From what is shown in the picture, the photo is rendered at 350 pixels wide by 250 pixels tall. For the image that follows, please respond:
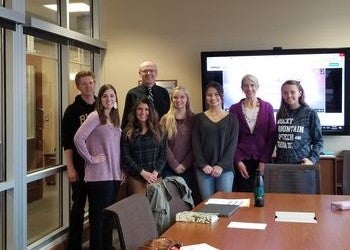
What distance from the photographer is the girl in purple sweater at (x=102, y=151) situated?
3.70 m

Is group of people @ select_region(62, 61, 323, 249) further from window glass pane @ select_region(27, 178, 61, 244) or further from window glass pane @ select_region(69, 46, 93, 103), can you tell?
window glass pane @ select_region(69, 46, 93, 103)

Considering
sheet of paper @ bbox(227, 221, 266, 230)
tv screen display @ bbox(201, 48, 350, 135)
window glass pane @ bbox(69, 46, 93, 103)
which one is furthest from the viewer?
tv screen display @ bbox(201, 48, 350, 135)

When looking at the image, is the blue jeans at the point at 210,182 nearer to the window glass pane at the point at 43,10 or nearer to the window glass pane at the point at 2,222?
the window glass pane at the point at 2,222

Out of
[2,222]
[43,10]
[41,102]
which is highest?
[43,10]

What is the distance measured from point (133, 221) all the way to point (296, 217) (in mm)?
928

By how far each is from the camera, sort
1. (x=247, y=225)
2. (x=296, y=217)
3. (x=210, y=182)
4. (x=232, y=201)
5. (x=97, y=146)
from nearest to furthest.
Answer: (x=247, y=225) → (x=296, y=217) → (x=232, y=201) → (x=97, y=146) → (x=210, y=182)

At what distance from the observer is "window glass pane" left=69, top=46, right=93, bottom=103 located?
15.1 feet

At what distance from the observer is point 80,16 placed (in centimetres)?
498

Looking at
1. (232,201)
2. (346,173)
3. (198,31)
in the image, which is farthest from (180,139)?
(198,31)

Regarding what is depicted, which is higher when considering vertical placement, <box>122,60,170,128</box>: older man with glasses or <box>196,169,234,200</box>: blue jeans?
<box>122,60,170,128</box>: older man with glasses

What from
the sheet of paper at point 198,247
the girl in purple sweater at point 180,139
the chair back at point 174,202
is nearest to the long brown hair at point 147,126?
the girl in purple sweater at point 180,139

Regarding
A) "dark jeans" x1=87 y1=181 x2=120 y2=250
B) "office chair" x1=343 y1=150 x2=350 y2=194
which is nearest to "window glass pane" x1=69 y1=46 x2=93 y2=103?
"dark jeans" x1=87 y1=181 x2=120 y2=250

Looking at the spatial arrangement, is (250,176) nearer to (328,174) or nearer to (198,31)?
(328,174)

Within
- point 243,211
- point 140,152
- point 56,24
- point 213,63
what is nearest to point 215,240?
point 243,211
